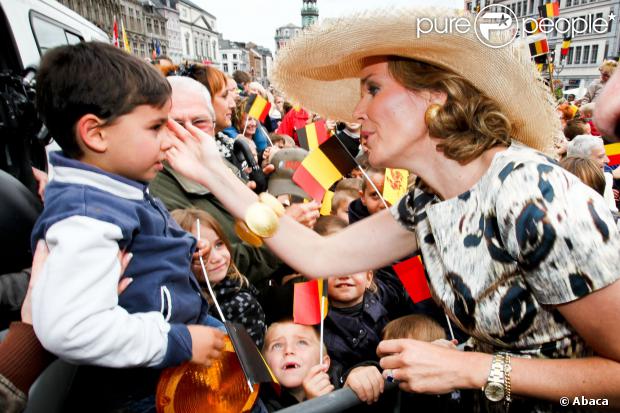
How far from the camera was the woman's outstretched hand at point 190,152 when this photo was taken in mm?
1740

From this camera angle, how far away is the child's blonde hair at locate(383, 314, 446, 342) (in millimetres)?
2260

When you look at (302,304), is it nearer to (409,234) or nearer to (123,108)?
(409,234)

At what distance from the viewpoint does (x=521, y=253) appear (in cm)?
113

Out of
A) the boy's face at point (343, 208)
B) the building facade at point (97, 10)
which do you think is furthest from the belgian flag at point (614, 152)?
the building facade at point (97, 10)

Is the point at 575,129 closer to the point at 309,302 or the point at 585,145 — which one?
the point at 585,145

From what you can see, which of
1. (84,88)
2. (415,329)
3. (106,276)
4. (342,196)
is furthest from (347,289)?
(342,196)

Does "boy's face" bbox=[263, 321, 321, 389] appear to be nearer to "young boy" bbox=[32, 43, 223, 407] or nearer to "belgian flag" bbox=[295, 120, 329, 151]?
"young boy" bbox=[32, 43, 223, 407]

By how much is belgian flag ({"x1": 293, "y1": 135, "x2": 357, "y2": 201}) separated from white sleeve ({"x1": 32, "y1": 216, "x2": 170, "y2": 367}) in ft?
4.36

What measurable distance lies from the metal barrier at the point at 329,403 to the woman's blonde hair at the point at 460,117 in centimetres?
87

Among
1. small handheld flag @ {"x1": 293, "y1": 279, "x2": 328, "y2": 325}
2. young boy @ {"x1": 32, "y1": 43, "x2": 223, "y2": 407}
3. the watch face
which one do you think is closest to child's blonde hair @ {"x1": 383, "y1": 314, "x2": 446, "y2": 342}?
small handheld flag @ {"x1": 293, "y1": 279, "x2": 328, "y2": 325}

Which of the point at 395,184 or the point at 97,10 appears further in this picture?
the point at 97,10

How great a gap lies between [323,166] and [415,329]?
100 cm

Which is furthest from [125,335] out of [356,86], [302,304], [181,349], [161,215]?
[356,86]

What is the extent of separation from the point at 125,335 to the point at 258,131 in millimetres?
5023
